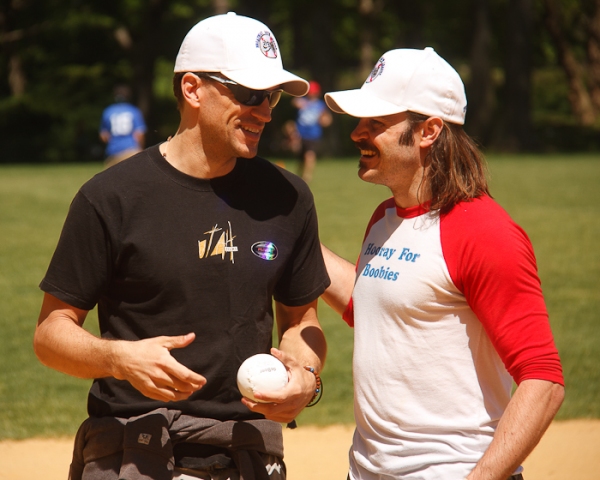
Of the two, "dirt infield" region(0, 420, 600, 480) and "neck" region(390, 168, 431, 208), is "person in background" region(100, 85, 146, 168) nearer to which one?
"dirt infield" region(0, 420, 600, 480)

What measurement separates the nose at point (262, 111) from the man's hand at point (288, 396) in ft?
3.08

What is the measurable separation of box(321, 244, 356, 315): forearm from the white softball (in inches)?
26.0

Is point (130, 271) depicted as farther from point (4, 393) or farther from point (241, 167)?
point (4, 393)

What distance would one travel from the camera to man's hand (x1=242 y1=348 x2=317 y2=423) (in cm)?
291

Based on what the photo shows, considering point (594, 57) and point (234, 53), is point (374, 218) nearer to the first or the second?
point (234, 53)

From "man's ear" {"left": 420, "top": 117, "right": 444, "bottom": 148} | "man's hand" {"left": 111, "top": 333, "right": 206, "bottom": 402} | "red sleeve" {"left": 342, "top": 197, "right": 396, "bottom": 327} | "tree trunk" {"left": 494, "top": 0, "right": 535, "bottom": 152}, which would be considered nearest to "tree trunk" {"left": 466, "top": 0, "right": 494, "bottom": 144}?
"tree trunk" {"left": 494, "top": 0, "right": 535, "bottom": 152}

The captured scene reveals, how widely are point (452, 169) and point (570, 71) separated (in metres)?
50.5

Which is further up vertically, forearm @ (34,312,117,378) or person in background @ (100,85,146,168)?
forearm @ (34,312,117,378)

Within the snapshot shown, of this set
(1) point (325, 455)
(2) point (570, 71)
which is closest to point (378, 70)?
(1) point (325, 455)

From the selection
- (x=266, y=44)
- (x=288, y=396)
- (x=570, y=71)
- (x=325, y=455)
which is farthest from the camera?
(x=570, y=71)

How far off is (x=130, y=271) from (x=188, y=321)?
11.4 inches

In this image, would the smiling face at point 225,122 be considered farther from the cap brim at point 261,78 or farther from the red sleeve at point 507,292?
the red sleeve at point 507,292

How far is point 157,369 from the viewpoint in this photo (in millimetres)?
2645

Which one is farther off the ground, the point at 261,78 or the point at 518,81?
the point at 261,78
